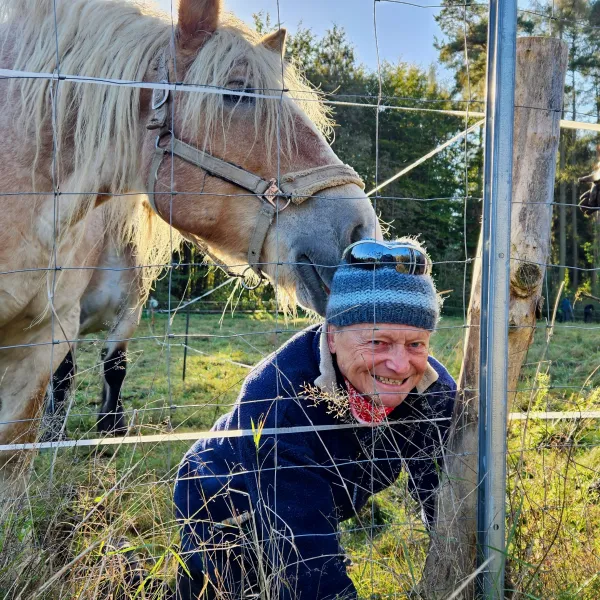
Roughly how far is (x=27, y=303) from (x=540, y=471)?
6.92ft

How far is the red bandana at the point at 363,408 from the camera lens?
1983 millimetres

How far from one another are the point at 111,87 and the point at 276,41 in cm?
65

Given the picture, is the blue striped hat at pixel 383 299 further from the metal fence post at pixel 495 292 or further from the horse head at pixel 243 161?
the horse head at pixel 243 161

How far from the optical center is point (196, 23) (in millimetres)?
2469

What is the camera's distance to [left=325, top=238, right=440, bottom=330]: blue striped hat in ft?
6.46

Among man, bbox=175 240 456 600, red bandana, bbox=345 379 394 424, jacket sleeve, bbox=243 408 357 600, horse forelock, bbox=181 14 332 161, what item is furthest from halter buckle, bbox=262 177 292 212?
jacket sleeve, bbox=243 408 357 600

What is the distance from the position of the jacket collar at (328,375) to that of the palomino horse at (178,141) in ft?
0.95

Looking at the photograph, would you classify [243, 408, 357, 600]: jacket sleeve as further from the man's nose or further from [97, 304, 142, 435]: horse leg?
[97, 304, 142, 435]: horse leg

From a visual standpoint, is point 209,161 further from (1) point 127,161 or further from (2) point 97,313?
(2) point 97,313

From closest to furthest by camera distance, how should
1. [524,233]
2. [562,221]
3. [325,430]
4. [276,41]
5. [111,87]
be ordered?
[524,233] → [325,430] → [111,87] → [276,41] → [562,221]

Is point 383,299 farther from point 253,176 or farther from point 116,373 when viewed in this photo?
point 116,373

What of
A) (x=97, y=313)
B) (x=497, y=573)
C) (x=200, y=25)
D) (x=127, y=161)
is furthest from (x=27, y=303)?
(x=97, y=313)

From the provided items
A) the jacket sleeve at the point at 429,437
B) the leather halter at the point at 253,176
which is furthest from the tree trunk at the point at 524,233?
the leather halter at the point at 253,176

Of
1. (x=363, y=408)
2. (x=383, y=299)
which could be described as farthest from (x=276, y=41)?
(x=363, y=408)
